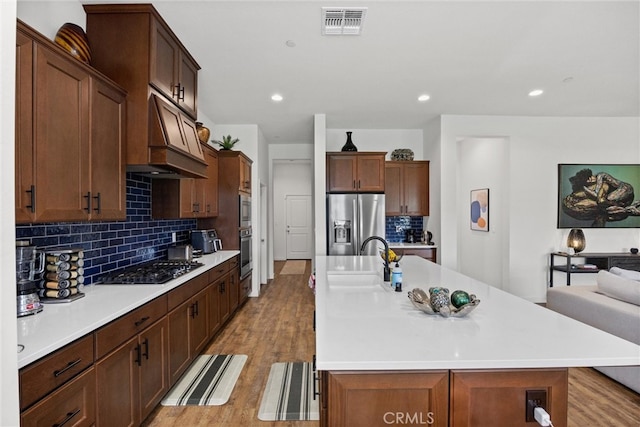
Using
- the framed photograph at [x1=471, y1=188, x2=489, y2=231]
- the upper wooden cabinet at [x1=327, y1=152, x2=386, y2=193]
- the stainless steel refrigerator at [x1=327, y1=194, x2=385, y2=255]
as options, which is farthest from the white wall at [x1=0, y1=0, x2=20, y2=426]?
the framed photograph at [x1=471, y1=188, x2=489, y2=231]

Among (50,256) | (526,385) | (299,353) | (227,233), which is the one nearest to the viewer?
(526,385)

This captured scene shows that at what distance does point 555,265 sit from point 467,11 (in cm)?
421

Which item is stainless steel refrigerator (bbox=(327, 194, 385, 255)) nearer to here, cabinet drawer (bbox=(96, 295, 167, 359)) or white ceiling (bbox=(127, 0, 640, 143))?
white ceiling (bbox=(127, 0, 640, 143))

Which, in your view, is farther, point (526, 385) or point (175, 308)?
point (175, 308)

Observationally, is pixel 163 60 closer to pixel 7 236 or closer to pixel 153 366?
pixel 7 236

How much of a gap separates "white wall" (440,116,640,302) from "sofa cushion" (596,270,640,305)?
6.78 feet

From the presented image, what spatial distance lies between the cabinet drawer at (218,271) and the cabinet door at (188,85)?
1550 mm

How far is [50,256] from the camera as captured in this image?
1743 mm

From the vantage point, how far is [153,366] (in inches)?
80.4

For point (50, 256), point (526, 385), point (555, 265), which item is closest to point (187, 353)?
point (50, 256)

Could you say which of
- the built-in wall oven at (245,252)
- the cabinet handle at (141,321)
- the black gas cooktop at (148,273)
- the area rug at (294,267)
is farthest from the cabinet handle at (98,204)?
the area rug at (294,267)

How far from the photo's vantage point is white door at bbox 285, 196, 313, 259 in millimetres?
9508

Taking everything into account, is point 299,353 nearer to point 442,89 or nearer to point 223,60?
point 223,60

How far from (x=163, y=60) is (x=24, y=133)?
1.28m
